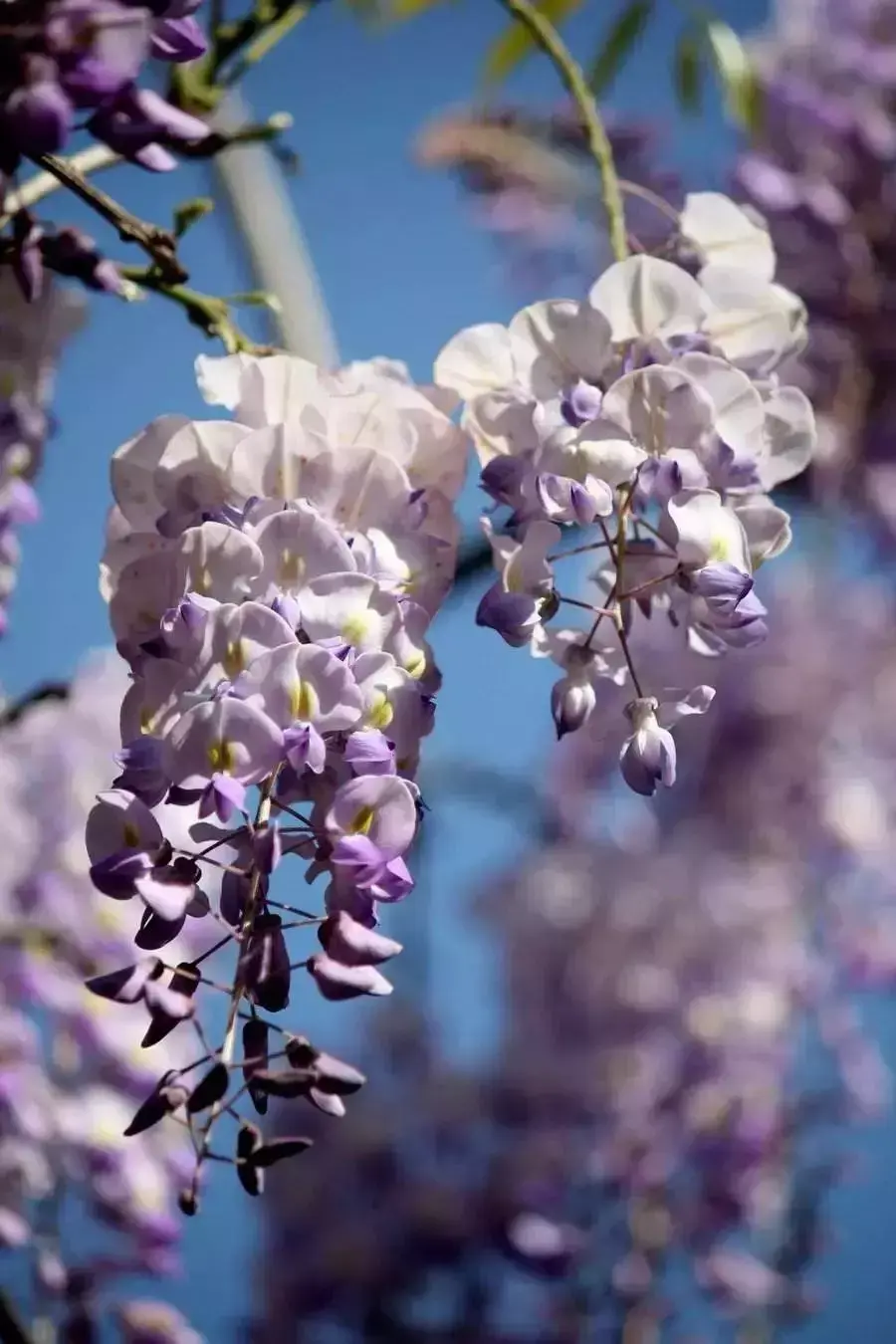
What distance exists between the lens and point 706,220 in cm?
37

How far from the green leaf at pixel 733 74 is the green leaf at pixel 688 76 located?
0.08 meters

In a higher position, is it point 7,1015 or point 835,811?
point 7,1015

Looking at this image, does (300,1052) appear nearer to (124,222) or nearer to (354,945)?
(354,945)

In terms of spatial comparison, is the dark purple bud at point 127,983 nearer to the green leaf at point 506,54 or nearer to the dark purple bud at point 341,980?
the dark purple bud at point 341,980

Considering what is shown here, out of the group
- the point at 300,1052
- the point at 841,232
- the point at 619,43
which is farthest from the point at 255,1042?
the point at 841,232

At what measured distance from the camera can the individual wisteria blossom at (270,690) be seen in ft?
0.88

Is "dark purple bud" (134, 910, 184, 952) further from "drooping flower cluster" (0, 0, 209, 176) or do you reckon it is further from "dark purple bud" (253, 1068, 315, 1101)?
"drooping flower cluster" (0, 0, 209, 176)

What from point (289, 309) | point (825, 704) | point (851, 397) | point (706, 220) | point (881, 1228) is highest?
point (706, 220)

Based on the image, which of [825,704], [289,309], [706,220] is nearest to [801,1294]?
[825,704]

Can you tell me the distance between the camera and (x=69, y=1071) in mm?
694

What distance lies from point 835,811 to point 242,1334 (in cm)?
64

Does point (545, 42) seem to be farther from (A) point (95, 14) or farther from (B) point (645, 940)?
(B) point (645, 940)

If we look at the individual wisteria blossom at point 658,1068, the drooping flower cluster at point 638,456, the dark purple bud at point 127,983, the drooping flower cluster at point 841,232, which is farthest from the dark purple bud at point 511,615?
the individual wisteria blossom at point 658,1068

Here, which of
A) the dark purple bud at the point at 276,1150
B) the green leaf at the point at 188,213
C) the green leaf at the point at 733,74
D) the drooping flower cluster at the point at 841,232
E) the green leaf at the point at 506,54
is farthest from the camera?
Answer: the drooping flower cluster at the point at 841,232
